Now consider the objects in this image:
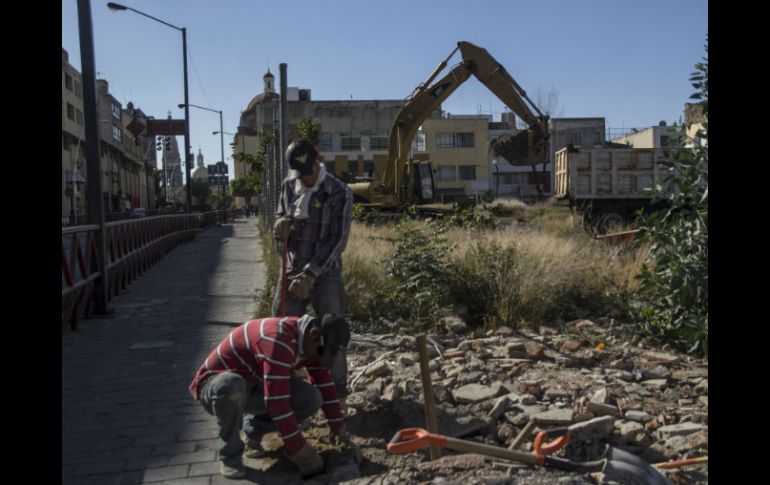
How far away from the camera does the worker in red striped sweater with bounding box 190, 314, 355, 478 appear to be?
11.4 feet

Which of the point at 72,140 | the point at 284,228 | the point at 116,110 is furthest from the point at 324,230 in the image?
the point at 116,110

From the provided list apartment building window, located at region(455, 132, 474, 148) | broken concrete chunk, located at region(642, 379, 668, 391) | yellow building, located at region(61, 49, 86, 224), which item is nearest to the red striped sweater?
broken concrete chunk, located at region(642, 379, 668, 391)

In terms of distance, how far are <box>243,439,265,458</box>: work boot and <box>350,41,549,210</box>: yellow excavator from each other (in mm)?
15402

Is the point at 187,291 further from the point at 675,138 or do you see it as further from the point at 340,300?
the point at 675,138

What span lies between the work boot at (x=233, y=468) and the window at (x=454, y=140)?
2218 inches

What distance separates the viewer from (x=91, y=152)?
27.7ft

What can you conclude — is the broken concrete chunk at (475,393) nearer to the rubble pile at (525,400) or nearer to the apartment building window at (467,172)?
the rubble pile at (525,400)

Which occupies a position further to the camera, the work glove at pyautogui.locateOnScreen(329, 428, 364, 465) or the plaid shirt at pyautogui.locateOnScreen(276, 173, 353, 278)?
the plaid shirt at pyautogui.locateOnScreen(276, 173, 353, 278)

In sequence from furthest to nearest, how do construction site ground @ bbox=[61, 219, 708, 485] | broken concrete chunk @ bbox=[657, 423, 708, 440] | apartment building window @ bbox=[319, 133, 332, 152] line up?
apartment building window @ bbox=[319, 133, 332, 152] → broken concrete chunk @ bbox=[657, 423, 708, 440] → construction site ground @ bbox=[61, 219, 708, 485]

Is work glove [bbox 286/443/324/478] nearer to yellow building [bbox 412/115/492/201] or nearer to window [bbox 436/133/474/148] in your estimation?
yellow building [bbox 412/115/492/201]

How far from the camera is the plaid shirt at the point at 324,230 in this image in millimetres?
4395

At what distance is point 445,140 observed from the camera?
5928cm

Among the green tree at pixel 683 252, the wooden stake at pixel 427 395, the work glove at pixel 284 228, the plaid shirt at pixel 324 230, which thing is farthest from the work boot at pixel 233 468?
the green tree at pixel 683 252
